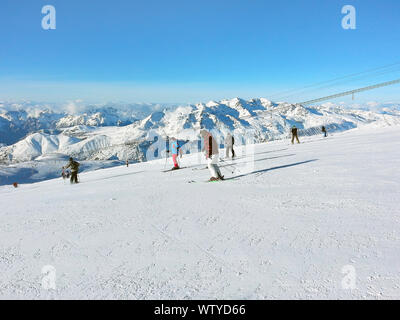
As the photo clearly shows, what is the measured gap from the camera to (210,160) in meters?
9.23

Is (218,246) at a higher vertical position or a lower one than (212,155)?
lower

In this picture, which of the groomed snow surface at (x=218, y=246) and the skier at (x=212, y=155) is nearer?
the groomed snow surface at (x=218, y=246)

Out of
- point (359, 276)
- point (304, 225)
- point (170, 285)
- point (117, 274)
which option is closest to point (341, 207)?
point (304, 225)

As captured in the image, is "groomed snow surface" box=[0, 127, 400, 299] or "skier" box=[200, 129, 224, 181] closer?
"groomed snow surface" box=[0, 127, 400, 299]

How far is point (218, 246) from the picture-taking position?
3830mm

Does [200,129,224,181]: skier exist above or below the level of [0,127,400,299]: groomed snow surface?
above

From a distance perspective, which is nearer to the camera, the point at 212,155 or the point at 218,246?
the point at 218,246

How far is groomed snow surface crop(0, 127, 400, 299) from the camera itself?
2.87 metres

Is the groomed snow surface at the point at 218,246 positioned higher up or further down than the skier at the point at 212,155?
further down

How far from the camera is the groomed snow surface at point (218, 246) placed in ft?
9.43
